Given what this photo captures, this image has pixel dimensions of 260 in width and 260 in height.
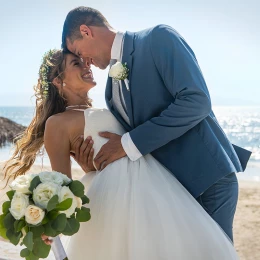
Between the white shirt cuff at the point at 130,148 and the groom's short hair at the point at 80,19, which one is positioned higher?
the groom's short hair at the point at 80,19

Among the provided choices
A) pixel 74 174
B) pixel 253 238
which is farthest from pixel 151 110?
pixel 74 174

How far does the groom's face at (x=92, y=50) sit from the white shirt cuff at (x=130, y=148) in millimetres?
626

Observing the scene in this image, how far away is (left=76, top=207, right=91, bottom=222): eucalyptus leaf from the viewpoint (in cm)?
298

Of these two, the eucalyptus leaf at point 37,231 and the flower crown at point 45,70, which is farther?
the flower crown at point 45,70

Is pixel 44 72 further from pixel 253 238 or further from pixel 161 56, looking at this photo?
pixel 253 238

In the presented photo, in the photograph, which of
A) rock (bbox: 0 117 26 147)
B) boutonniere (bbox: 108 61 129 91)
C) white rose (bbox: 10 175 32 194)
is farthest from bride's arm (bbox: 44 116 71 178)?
rock (bbox: 0 117 26 147)

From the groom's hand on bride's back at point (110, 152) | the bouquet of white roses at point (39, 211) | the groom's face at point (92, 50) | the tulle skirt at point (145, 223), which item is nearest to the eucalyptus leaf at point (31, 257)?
the bouquet of white roses at point (39, 211)

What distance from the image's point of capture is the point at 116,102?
11.7 ft

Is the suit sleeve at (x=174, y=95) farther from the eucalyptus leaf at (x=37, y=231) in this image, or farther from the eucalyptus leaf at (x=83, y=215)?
the eucalyptus leaf at (x=37, y=231)

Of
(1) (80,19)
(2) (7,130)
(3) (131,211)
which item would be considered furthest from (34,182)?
(2) (7,130)

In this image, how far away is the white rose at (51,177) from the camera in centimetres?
287

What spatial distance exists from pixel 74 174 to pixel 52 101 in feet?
46.4

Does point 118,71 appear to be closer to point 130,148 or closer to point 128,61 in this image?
point 128,61

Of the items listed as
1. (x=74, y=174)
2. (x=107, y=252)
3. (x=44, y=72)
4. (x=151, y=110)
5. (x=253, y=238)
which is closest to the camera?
(x=107, y=252)
